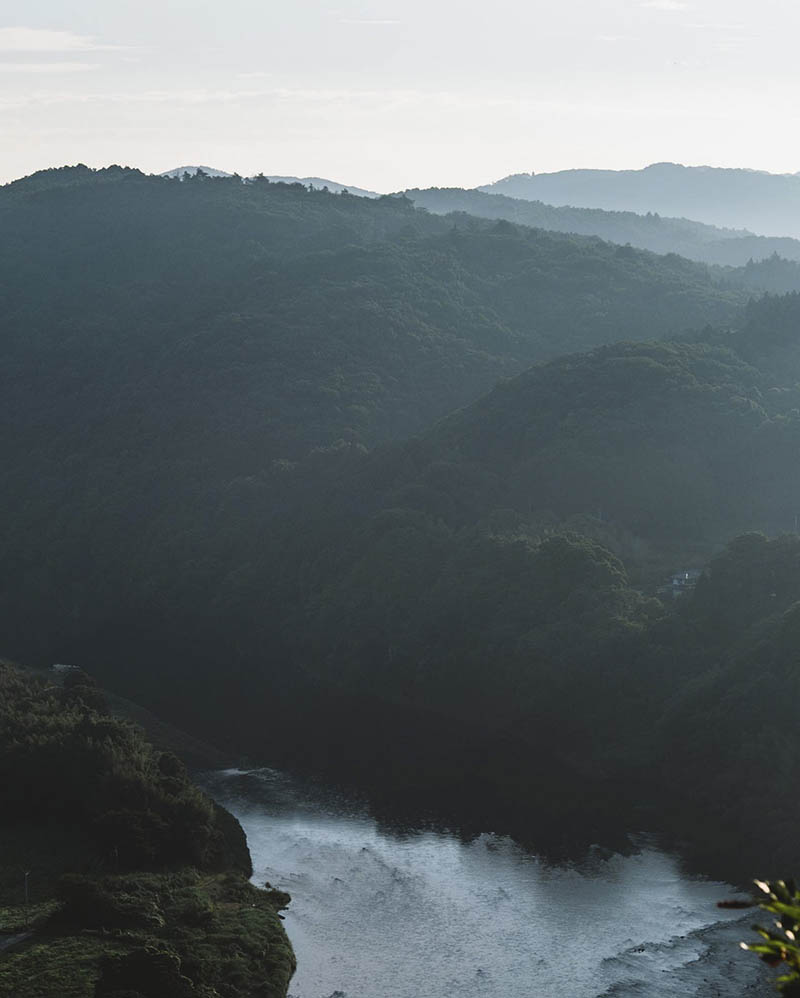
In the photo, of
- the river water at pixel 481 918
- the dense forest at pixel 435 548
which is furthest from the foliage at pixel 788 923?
Result: the dense forest at pixel 435 548

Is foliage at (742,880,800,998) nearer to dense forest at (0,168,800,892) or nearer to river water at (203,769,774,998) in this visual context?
river water at (203,769,774,998)

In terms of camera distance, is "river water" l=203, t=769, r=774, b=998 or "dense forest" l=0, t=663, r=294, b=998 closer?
"dense forest" l=0, t=663, r=294, b=998

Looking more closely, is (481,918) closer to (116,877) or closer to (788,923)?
(116,877)

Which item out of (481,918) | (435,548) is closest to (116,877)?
(481,918)

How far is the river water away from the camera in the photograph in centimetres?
5356

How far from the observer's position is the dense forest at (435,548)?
268ft

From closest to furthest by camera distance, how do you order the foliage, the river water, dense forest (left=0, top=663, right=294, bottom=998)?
the foliage
dense forest (left=0, top=663, right=294, bottom=998)
the river water

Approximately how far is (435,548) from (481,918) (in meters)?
59.4

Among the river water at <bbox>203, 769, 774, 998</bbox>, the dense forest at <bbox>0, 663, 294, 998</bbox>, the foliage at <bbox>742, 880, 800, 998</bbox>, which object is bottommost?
the river water at <bbox>203, 769, 774, 998</bbox>

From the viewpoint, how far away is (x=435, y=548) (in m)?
118

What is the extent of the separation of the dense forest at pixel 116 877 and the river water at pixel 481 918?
7.40 feet

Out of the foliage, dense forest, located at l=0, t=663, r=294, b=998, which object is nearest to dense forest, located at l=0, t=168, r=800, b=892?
dense forest, located at l=0, t=663, r=294, b=998

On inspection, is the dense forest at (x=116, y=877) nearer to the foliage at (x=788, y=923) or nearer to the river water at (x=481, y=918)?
the river water at (x=481, y=918)

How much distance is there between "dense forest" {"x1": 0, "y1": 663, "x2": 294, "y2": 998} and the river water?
Result: 2257 millimetres
